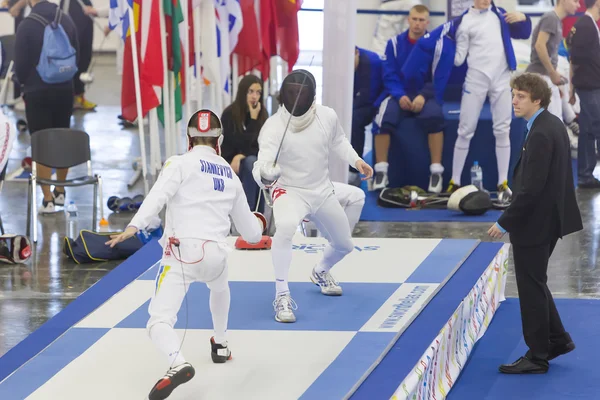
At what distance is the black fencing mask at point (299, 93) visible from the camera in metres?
5.18

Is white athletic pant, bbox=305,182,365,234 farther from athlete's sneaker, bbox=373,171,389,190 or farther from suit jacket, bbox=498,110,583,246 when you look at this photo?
athlete's sneaker, bbox=373,171,389,190

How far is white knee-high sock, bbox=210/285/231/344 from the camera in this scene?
437 cm

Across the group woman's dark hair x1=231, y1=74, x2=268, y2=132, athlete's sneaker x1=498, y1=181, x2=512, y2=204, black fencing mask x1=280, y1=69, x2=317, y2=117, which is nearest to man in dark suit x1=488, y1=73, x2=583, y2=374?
black fencing mask x1=280, y1=69, x2=317, y2=117

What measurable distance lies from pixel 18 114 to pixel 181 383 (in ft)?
33.3

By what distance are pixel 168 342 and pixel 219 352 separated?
540 mm

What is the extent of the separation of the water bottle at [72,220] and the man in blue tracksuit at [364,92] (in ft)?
9.04

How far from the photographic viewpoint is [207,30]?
8.84 meters

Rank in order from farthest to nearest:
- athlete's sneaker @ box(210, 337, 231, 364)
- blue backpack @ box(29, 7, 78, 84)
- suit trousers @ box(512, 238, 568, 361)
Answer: blue backpack @ box(29, 7, 78, 84)
suit trousers @ box(512, 238, 568, 361)
athlete's sneaker @ box(210, 337, 231, 364)

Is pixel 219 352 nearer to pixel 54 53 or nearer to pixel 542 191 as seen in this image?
pixel 542 191

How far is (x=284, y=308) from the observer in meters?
5.14

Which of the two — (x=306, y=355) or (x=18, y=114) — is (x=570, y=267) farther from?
(x=18, y=114)

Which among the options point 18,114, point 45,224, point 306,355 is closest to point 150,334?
point 306,355

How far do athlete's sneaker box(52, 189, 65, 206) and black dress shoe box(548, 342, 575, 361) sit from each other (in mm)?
5099

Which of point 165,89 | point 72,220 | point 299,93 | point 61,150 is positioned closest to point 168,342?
point 299,93
